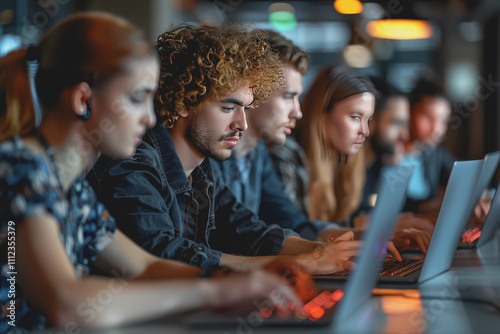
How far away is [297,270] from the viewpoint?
3.39ft

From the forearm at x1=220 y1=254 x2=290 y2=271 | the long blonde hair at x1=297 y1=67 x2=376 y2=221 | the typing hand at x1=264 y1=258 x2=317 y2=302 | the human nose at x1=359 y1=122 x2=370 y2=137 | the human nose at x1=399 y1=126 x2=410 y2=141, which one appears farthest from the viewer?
the human nose at x1=399 y1=126 x2=410 y2=141

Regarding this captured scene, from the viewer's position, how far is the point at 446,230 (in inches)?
50.1

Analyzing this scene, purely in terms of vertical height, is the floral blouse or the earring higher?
the earring

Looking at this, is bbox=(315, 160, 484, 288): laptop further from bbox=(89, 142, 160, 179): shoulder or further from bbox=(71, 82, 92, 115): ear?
bbox=(71, 82, 92, 115): ear

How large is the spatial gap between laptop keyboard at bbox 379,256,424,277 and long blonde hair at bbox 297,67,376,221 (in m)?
0.51

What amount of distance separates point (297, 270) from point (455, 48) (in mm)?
7156

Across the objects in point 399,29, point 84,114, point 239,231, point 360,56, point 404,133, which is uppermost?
point 84,114

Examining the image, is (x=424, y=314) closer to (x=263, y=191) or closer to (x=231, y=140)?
(x=231, y=140)

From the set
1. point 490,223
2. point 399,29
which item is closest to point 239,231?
point 490,223

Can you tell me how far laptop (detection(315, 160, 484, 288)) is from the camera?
1.21m

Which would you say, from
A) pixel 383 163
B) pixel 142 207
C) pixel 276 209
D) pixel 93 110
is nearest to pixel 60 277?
pixel 93 110

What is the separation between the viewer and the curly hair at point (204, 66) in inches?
58.8

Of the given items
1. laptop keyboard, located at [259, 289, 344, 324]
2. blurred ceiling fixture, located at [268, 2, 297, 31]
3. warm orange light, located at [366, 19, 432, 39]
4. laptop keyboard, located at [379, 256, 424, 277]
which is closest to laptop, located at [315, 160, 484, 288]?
laptop keyboard, located at [379, 256, 424, 277]

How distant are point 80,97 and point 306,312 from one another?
51 centimetres
